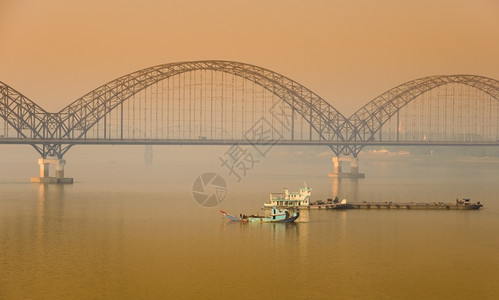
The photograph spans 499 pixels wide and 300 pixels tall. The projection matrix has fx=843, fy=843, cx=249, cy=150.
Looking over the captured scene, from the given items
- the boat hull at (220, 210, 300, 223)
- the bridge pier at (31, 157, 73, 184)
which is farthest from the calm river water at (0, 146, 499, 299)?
the bridge pier at (31, 157, 73, 184)

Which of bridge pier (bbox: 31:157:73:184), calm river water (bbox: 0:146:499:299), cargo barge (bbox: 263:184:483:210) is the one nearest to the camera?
calm river water (bbox: 0:146:499:299)

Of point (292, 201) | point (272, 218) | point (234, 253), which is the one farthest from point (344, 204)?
point (234, 253)

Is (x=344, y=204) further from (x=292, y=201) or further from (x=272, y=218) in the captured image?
(x=272, y=218)

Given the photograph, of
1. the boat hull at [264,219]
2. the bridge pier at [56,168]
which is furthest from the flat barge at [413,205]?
the bridge pier at [56,168]

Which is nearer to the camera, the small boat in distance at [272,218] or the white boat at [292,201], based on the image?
the small boat in distance at [272,218]

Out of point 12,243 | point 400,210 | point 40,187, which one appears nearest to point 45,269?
point 12,243

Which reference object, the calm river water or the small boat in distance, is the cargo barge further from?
the small boat in distance

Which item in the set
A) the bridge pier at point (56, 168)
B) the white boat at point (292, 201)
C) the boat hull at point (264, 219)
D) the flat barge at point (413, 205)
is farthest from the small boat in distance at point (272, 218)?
the bridge pier at point (56, 168)

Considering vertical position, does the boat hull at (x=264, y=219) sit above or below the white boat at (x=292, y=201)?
below

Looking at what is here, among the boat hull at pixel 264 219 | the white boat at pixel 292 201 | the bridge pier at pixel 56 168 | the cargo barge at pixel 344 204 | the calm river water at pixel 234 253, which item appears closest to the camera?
the calm river water at pixel 234 253

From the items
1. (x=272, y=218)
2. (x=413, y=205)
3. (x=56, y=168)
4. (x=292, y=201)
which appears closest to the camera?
(x=272, y=218)

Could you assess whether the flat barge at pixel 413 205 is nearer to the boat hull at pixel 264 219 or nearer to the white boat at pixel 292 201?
the white boat at pixel 292 201

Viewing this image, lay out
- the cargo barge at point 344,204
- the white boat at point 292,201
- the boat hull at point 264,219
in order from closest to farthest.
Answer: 1. the boat hull at point 264,219
2. the white boat at point 292,201
3. the cargo barge at point 344,204

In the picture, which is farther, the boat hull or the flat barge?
the flat barge
